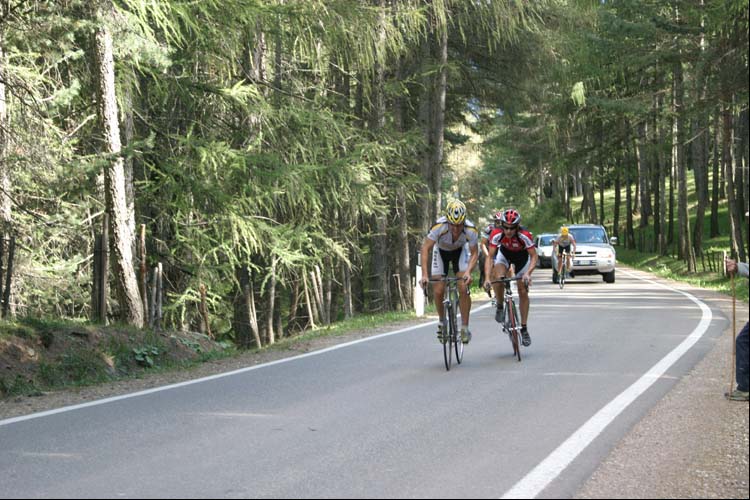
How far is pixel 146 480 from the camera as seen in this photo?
596cm

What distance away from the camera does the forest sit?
541 inches

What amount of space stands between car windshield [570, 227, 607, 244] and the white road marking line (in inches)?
849

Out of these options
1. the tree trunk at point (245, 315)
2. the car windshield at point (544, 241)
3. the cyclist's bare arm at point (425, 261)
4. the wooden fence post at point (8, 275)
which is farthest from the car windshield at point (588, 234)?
the wooden fence post at point (8, 275)

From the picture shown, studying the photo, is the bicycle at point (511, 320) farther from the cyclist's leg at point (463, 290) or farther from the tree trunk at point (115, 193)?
the tree trunk at point (115, 193)

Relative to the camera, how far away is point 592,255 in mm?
32031

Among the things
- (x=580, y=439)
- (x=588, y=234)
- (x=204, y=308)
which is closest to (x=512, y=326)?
(x=580, y=439)

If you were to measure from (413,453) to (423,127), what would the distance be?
834 inches

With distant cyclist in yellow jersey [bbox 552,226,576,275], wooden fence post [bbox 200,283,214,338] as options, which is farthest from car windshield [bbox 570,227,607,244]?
wooden fence post [bbox 200,283,214,338]

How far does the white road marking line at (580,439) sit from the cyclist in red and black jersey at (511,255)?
1.91 metres

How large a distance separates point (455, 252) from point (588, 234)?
2308 cm

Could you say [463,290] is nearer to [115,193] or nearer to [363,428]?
[363,428]

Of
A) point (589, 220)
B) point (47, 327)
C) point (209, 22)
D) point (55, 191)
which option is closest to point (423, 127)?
point (209, 22)

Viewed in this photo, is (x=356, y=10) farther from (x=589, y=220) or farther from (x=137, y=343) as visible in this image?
(x=589, y=220)

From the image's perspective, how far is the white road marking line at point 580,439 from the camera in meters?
5.75
